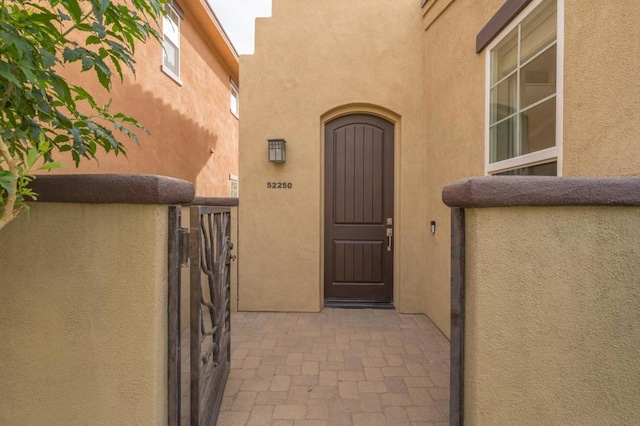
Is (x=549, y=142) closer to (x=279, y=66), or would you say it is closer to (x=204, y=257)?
(x=204, y=257)

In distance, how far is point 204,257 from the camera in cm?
238

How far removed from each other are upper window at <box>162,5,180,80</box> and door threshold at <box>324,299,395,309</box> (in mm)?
5311

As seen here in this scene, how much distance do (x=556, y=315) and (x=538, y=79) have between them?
2014 millimetres

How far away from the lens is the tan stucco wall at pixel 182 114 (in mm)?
5074

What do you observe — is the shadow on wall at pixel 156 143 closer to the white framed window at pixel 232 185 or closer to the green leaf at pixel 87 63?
the white framed window at pixel 232 185

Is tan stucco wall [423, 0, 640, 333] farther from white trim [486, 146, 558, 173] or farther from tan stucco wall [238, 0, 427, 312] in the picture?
tan stucco wall [238, 0, 427, 312]

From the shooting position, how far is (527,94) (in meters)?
2.80

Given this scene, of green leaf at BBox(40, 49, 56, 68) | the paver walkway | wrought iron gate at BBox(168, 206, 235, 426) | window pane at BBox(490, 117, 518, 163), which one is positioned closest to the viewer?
green leaf at BBox(40, 49, 56, 68)

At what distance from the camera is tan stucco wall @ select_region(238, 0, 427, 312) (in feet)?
15.9

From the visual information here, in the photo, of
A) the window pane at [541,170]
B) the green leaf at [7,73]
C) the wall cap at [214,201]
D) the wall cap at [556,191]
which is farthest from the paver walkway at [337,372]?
the green leaf at [7,73]

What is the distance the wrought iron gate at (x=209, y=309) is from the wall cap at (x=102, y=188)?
0.43 meters

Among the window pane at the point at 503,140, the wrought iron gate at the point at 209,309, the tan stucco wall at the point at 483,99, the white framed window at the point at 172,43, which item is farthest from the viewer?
Answer: the white framed window at the point at 172,43

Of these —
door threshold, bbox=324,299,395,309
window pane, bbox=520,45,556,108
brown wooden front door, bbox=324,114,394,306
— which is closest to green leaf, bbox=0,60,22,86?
window pane, bbox=520,45,556,108

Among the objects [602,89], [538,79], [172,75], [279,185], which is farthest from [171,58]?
[602,89]
